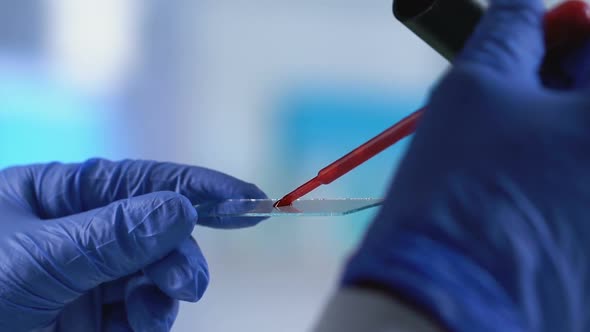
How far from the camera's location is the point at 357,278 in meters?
0.39

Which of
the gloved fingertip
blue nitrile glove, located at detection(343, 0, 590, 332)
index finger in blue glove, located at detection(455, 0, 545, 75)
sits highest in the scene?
index finger in blue glove, located at detection(455, 0, 545, 75)

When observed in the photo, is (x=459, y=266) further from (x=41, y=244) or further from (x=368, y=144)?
(x=41, y=244)

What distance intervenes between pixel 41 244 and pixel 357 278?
56 cm

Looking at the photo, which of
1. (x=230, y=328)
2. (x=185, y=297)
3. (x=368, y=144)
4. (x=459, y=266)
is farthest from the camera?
(x=230, y=328)

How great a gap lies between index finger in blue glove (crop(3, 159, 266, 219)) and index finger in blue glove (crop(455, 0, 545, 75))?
0.53 metres

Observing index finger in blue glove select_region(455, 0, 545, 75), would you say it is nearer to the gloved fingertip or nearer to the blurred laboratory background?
the gloved fingertip

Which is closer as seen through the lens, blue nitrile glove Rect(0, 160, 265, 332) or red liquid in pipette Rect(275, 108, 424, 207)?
red liquid in pipette Rect(275, 108, 424, 207)

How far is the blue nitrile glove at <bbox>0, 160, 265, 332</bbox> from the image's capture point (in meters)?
0.78

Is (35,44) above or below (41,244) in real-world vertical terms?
above

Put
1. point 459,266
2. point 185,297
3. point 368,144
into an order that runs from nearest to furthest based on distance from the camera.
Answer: point 459,266 < point 368,144 < point 185,297

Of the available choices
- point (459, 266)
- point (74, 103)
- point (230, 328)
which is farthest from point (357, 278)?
point (74, 103)

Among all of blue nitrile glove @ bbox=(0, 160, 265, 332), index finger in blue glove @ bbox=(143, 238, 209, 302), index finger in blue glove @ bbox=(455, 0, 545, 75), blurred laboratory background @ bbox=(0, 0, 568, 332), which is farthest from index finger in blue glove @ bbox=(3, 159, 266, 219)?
index finger in blue glove @ bbox=(455, 0, 545, 75)

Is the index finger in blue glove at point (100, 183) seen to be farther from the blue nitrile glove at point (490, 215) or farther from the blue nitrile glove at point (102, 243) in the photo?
the blue nitrile glove at point (490, 215)

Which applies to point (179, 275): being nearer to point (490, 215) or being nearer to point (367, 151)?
point (367, 151)
